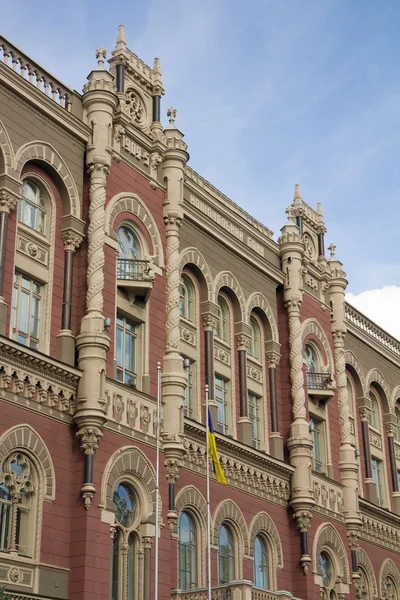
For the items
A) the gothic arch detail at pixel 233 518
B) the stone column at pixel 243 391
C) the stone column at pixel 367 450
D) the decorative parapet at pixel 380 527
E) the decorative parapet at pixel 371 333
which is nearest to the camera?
the gothic arch detail at pixel 233 518

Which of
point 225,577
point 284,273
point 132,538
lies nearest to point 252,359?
point 284,273

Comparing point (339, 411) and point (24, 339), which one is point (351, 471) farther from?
point (24, 339)

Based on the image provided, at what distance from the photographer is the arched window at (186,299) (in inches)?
1515

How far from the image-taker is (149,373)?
34094mm

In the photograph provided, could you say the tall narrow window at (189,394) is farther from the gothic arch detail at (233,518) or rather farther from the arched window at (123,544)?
the arched window at (123,544)

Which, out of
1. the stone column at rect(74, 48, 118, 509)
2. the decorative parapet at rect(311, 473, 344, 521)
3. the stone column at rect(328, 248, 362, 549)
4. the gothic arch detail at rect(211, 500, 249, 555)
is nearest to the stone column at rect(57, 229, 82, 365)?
the stone column at rect(74, 48, 118, 509)

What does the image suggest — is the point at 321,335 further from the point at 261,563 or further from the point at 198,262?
the point at 261,563

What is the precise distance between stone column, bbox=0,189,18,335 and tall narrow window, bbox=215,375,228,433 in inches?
480

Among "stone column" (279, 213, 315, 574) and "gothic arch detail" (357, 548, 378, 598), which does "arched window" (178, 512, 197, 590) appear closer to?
"stone column" (279, 213, 315, 574)

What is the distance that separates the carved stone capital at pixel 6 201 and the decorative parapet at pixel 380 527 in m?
24.3

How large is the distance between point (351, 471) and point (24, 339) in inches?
809

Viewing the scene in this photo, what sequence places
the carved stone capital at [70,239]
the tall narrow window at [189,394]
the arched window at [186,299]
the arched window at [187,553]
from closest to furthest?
1. the carved stone capital at [70,239]
2. the arched window at [187,553]
3. the tall narrow window at [189,394]
4. the arched window at [186,299]

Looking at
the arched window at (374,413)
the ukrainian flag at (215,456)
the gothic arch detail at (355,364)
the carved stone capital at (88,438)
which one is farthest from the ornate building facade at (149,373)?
the arched window at (374,413)

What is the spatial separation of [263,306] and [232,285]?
7.97ft
